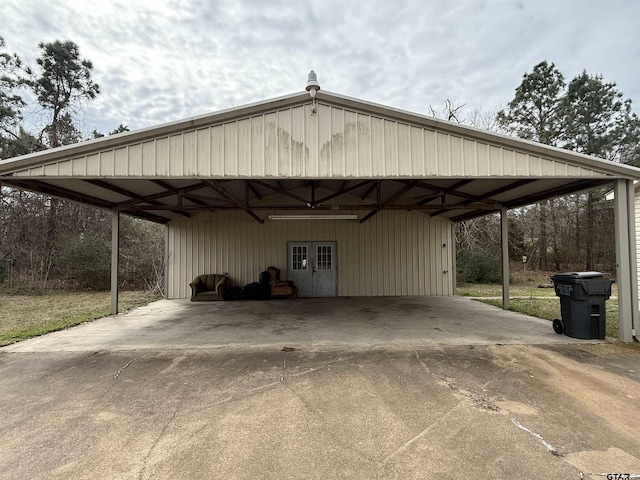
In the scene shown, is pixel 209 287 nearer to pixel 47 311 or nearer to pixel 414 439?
pixel 47 311

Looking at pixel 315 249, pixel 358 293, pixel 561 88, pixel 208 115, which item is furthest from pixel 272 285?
pixel 561 88

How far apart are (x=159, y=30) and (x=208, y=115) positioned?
8137mm

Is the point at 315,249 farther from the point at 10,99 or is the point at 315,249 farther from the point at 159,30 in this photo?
the point at 10,99

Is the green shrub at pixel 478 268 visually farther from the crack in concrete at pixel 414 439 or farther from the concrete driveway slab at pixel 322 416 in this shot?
the crack in concrete at pixel 414 439

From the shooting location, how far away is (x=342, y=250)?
10570 millimetres

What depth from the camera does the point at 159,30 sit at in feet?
32.8

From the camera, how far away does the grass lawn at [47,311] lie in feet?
19.3

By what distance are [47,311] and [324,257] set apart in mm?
7592

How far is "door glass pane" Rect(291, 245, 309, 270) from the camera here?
1055 centimetres

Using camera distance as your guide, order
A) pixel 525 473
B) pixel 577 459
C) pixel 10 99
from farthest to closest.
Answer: pixel 10 99
pixel 577 459
pixel 525 473

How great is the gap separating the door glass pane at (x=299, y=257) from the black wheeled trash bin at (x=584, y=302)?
22.9 ft

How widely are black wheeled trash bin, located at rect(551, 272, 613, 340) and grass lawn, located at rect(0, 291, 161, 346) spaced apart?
28.7 ft

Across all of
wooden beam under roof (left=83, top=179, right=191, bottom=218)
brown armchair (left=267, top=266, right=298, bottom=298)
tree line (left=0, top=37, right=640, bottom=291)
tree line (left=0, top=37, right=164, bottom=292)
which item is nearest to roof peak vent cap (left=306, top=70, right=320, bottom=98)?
wooden beam under roof (left=83, top=179, right=191, bottom=218)

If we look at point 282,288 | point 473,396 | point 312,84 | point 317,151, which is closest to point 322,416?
point 473,396
